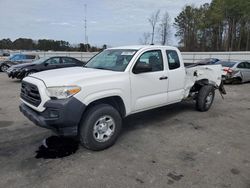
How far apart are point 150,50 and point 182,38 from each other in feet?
209

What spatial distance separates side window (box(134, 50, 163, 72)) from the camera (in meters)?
5.27

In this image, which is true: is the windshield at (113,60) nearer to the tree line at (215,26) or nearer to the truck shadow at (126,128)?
the truck shadow at (126,128)

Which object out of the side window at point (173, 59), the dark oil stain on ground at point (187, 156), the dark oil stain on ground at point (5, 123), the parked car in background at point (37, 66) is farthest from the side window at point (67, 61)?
the dark oil stain on ground at point (187, 156)

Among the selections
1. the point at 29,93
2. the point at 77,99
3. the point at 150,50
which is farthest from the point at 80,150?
the point at 150,50

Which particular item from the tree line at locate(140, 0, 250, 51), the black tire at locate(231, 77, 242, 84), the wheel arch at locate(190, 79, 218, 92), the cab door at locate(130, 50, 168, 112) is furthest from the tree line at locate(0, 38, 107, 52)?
the cab door at locate(130, 50, 168, 112)

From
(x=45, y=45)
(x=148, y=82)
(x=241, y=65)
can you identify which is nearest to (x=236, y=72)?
(x=241, y=65)

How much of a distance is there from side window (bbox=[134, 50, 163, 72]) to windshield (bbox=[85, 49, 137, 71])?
0.86ft

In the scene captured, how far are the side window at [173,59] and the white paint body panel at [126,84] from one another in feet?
0.29

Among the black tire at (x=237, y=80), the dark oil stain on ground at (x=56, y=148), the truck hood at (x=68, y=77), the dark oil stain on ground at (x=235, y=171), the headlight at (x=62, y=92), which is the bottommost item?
the dark oil stain on ground at (x=235, y=171)

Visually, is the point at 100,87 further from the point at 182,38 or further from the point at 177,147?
the point at 182,38

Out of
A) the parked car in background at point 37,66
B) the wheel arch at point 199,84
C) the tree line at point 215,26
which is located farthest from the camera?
the tree line at point 215,26

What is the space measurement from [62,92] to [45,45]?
55731mm

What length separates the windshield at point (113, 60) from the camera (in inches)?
198

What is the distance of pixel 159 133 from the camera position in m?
5.43
